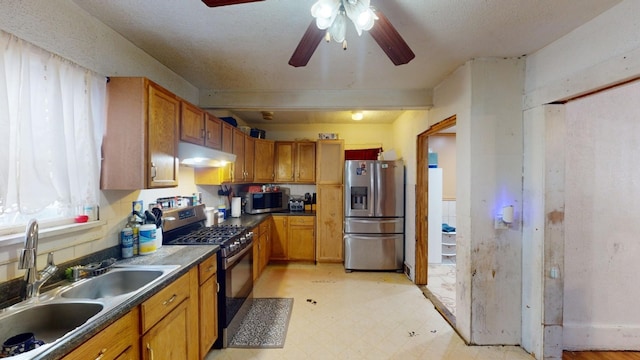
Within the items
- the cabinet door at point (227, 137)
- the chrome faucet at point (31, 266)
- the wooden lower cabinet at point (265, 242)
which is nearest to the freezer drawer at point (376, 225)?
the wooden lower cabinet at point (265, 242)

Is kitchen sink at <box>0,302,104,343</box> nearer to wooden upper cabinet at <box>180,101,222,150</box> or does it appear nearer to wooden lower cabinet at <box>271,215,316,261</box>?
wooden upper cabinet at <box>180,101,222,150</box>

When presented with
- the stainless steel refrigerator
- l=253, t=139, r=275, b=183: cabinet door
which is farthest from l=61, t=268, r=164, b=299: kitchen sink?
the stainless steel refrigerator

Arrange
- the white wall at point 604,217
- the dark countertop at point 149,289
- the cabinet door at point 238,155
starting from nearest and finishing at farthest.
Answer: the dark countertop at point 149,289
the white wall at point 604,217
the cabinet door at point 238,155

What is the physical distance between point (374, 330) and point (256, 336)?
1086 mm

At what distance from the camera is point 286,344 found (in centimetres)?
221

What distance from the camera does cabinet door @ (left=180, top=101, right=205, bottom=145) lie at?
83.3 inches

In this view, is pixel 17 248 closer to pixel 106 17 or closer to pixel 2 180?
pixel 2 180

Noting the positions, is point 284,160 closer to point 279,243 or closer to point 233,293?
point 279,243

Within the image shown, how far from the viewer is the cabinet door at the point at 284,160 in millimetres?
4418

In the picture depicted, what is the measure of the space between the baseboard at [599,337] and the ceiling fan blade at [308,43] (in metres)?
2.92

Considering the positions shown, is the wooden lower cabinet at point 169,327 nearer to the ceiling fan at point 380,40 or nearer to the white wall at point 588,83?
the ceiling fan at point 380,40

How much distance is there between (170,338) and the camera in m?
1.49

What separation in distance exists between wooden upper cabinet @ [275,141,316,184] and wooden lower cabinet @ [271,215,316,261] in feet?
2.26

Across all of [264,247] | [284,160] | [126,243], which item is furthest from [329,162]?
[126,243]
